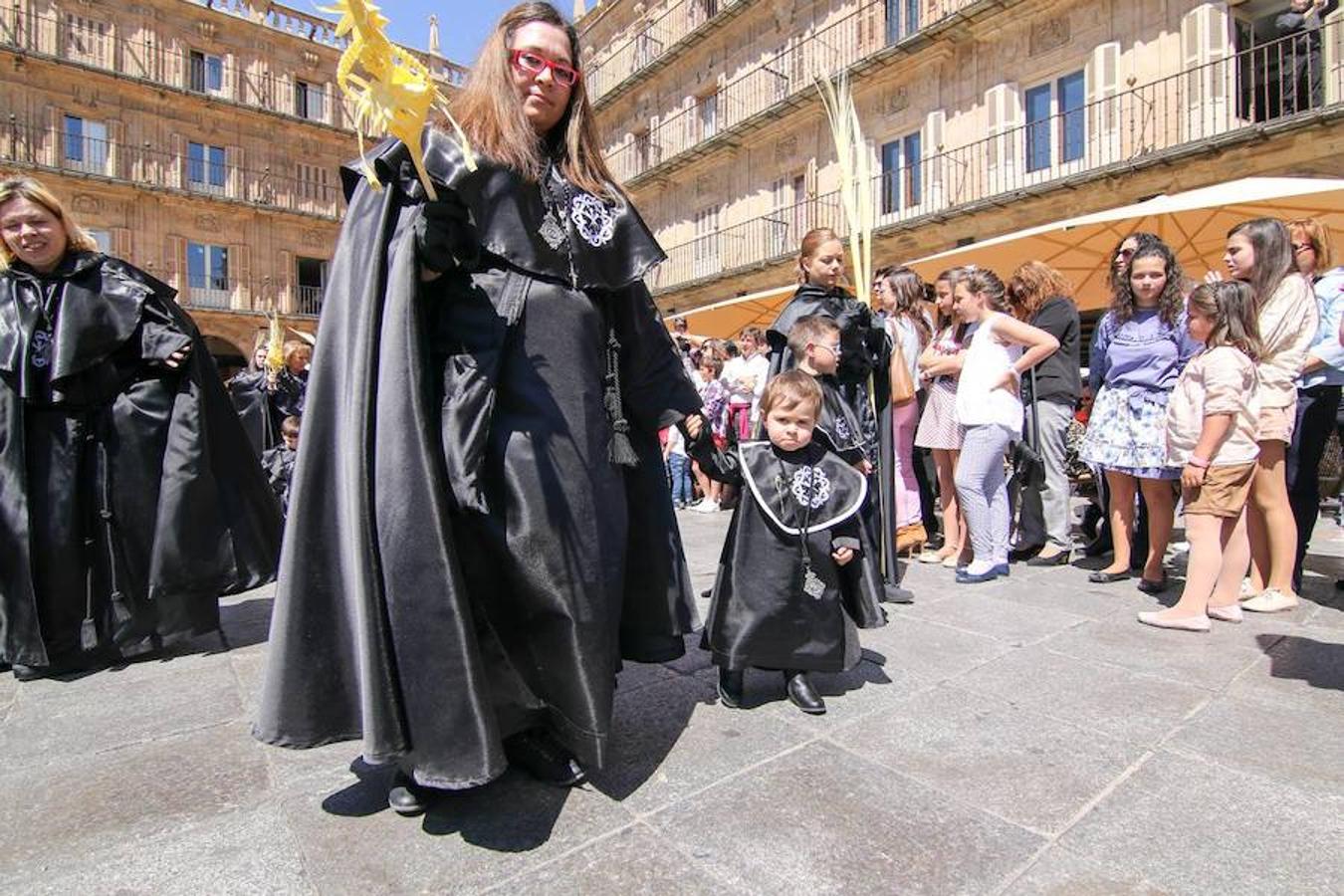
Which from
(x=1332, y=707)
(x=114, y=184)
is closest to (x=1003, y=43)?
(x=1332, y=707)

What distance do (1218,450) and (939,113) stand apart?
14908 millimetres

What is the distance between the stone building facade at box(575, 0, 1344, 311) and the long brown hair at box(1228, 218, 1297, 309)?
178 inches

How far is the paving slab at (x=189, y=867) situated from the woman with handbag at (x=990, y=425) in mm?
3722

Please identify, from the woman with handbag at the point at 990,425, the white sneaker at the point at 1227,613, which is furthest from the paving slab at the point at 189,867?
the white sneaker at the point at 1227,613

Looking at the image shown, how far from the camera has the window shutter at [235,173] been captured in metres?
27.0

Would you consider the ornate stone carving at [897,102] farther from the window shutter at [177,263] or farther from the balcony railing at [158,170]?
the window shutter at [177,263]

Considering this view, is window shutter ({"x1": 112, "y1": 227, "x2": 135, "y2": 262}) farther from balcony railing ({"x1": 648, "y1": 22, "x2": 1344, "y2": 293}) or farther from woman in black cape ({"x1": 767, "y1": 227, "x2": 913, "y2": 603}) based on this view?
woman in black cape ({"x1": 767, "y1": 227, "x2": 913, "y2": 603})

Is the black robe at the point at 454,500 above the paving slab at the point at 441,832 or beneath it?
above

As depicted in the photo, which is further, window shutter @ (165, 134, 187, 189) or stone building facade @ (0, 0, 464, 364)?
window shutter @ (165, 134, 187, 189)

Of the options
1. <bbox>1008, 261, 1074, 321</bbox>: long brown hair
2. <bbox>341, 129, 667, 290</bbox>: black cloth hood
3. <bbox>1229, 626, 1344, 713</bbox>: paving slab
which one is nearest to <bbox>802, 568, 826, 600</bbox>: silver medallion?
<bbox>341, 129, 667, 290</bbox>: black cloth hood

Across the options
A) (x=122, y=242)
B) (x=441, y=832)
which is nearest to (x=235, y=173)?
(x=122, y=242)

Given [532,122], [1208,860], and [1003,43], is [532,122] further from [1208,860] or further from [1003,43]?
[1003,43]

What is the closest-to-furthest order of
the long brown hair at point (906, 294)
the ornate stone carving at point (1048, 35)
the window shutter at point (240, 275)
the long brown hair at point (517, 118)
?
the long brown hair at point (517, 118), the long brown hair at point (906, 294), the ornate stone carving at point (1048, 35), the window shutter at point (240, 275)

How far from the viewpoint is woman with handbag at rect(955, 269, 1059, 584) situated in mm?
4559
